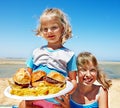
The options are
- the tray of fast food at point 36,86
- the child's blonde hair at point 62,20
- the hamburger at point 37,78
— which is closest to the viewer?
the tray of fast food at point 36,86

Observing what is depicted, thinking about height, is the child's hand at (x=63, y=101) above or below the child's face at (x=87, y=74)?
below

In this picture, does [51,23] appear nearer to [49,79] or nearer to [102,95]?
[49,79]

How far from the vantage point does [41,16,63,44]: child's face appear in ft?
8.09

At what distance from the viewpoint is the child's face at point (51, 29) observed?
8.09ft

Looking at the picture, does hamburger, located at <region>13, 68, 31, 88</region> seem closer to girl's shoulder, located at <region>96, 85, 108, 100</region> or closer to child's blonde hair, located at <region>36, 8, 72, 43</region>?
child's blonde hair, located at <region>36, 8, 72, 43</region>

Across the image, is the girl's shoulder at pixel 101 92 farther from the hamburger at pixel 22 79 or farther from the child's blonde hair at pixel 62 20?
the hamburger at pixel 22 79

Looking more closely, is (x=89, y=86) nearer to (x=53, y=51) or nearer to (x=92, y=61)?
(x=92, y=61)

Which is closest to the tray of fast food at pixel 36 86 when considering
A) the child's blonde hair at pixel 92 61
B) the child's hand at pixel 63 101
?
the child's hand at pixel 63 101

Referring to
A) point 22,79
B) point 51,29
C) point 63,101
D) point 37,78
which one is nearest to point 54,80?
point 37,78

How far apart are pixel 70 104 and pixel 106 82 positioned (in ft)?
1.46

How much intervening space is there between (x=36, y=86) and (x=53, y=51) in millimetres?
504

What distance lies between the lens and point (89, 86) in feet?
9.12

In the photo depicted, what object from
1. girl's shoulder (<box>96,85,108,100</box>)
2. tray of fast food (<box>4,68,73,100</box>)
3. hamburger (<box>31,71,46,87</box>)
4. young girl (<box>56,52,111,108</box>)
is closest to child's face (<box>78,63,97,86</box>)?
young girl (<box>56,52,111,108</box>)

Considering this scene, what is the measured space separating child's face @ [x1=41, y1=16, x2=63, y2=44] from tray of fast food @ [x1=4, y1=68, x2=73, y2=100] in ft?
1.42
